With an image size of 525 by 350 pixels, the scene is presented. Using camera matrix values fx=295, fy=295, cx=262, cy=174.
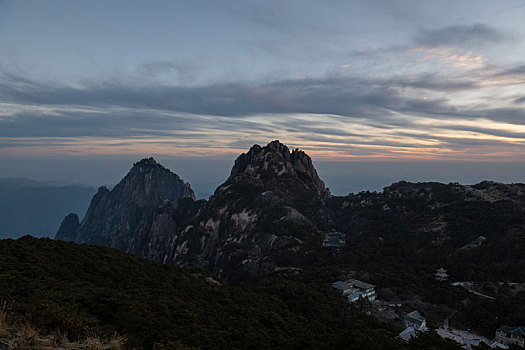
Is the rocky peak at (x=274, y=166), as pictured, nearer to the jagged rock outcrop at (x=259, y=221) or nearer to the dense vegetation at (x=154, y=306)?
the jagged rock outcrop at (x=259, y=221)

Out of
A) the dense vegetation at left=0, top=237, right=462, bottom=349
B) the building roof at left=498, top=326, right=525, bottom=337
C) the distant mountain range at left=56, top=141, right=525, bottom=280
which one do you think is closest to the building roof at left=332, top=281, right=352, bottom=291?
the dense vegetation at left=0, top=237, right=462, bottom=349

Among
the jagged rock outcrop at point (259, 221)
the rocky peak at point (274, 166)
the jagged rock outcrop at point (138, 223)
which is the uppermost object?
the rocky peak at point (274, 166)

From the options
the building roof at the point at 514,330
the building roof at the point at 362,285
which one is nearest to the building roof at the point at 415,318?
the building roof at the point at 514,330

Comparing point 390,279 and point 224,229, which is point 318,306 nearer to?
point 390,279

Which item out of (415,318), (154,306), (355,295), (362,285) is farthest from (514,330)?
(154,306)

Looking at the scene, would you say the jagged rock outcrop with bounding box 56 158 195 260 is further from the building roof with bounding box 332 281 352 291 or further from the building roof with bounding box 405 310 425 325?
the building roof with bounding box 405 310 425 325
